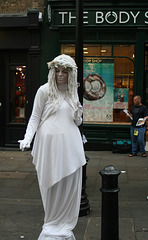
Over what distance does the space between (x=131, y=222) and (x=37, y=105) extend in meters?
2.41

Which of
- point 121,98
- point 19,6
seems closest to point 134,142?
point 121,98

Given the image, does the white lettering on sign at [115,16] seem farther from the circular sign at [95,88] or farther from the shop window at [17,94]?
the shop window at [17,94]

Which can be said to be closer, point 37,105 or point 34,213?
point 37,105

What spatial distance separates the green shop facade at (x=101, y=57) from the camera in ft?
34.7

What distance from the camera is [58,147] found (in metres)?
3.68

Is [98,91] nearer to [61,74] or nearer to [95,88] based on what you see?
[95,88]

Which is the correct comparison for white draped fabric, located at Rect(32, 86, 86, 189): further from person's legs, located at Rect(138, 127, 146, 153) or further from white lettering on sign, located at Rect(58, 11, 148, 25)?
white lettering on sign, located at Rect(58, 11, 148, 25)

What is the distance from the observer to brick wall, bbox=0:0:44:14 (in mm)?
10828

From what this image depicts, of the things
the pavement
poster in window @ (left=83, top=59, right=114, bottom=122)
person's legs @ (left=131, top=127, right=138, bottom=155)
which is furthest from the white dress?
poster in window @ (left=83, top=59, right=114, bottom=122)

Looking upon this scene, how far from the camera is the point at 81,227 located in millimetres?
4844

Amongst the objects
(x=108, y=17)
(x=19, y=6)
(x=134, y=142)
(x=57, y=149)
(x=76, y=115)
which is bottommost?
(x=134, y=142)

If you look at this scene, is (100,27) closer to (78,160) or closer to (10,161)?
(10,161)

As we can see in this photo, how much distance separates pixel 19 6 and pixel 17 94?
2822mm

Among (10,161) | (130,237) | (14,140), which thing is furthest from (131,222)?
(14,140)
